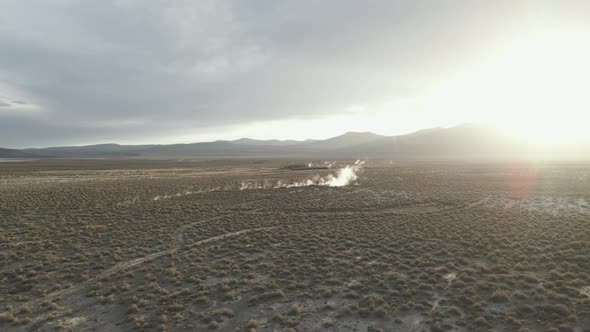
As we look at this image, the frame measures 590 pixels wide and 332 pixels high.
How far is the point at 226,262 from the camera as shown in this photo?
16141 mm

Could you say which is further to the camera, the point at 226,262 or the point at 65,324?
the point at 226,262

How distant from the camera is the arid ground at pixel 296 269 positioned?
34.4 ft

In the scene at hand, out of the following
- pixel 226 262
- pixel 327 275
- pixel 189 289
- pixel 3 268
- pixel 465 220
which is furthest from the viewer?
pixel 465 220

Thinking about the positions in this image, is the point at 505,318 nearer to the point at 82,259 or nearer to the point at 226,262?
the point at 226,262

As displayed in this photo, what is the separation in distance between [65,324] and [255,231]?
1337cm

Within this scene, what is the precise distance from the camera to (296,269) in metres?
14.9

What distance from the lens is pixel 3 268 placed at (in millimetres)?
15133

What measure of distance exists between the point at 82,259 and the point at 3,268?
3403 millimetres

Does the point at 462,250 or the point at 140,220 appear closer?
the point at 462,250

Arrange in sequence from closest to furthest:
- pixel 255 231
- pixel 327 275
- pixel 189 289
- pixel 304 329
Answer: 1. pixel 304 329
2. pixel 189 289
3. pixel 327 275
4. pixel 255 231

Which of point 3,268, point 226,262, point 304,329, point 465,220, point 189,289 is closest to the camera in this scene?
point 304,329

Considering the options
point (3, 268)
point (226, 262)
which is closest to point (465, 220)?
point (226, 262)

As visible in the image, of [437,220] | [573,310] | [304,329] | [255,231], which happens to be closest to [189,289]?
[304,329]

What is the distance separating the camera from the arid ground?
1048 cm
